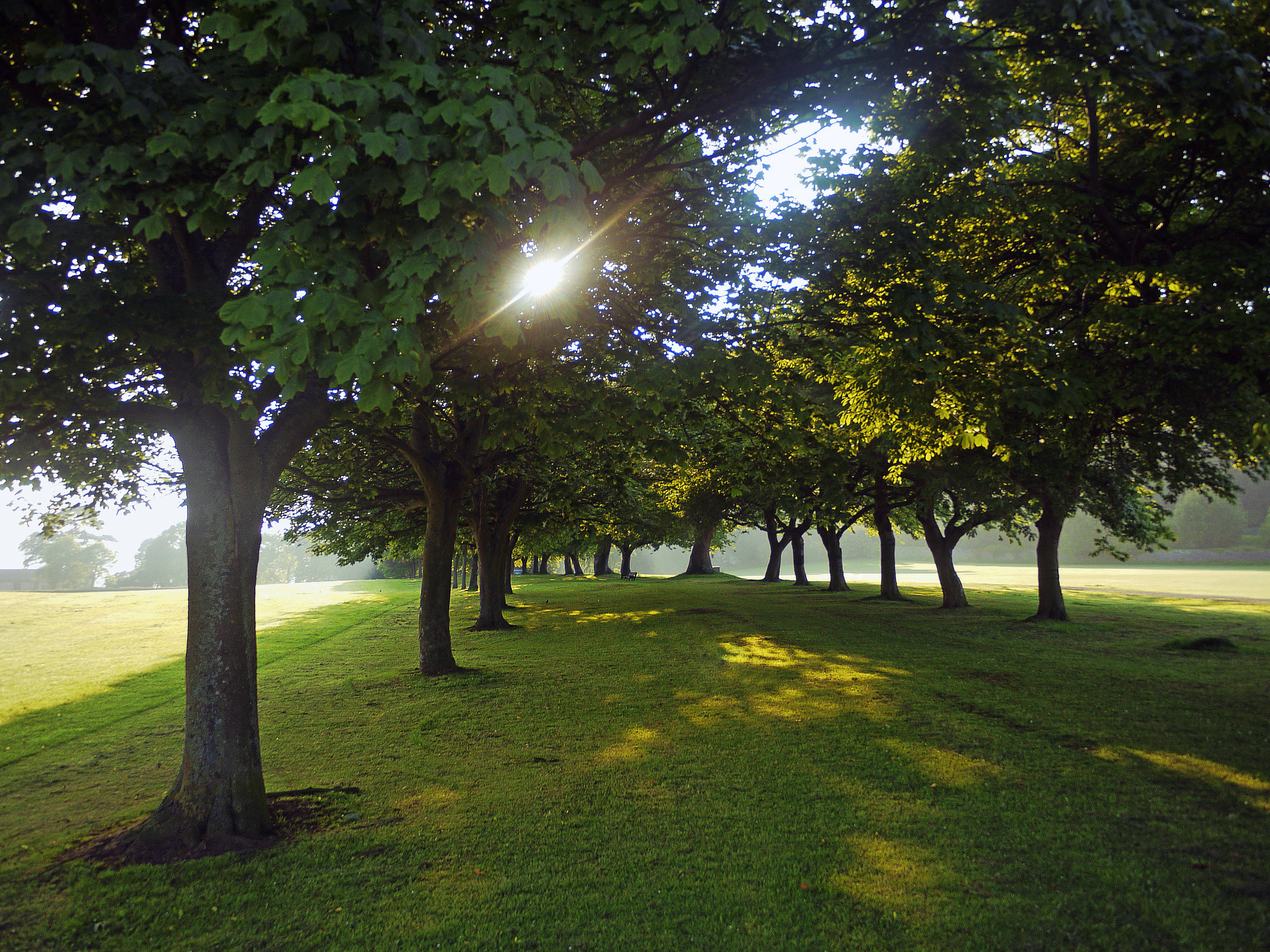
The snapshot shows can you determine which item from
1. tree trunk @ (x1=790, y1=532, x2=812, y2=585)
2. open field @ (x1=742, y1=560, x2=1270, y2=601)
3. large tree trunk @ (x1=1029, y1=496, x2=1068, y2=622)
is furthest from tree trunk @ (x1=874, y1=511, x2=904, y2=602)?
open field @ (x1=742, y1=560, x2=1270, y2=601)

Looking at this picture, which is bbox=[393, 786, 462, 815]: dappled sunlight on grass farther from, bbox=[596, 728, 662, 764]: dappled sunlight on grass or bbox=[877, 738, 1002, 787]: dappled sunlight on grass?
bbox=[877, 738, 1002, 787]: dappled sunlight on grass

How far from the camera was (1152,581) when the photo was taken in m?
44.0

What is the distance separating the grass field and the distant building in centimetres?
14562

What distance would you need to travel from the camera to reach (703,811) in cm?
673

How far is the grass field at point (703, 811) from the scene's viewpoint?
15.7 ft

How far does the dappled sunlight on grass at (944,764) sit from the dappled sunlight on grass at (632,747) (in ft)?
10.2

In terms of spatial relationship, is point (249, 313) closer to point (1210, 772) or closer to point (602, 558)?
point (1210, 772)

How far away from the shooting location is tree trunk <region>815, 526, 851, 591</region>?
128 feet

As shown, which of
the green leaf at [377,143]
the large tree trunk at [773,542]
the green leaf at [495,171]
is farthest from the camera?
the large tree trunk at [773,542]

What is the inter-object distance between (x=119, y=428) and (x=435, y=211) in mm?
8486

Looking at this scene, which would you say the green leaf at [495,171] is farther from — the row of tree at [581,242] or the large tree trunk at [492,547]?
the large tree trunk at [492,547]

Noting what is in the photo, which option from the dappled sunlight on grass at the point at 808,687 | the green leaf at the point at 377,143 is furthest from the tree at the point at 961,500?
the green leaf at the point at 377,143

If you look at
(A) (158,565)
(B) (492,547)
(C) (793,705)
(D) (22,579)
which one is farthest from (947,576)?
(A) (158,565)

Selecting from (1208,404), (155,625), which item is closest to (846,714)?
(1208,404)
